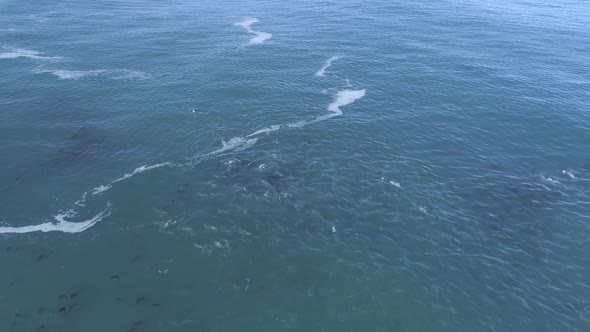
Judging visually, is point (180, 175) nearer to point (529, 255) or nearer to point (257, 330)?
point (257, 330)

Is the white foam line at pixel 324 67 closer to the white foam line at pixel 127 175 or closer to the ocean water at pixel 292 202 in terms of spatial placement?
the ocean water at pixel 292 202

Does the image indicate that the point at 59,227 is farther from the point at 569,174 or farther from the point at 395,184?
the point at 569,174

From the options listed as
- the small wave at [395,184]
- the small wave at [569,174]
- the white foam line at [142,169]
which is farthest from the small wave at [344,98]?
the small wave at [569,174]

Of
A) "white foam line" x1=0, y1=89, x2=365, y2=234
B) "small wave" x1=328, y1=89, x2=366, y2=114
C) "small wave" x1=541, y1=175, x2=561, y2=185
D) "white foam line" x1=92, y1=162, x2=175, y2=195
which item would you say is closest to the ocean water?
"small wave" x1=541, y1=175, x2=561, y2=185

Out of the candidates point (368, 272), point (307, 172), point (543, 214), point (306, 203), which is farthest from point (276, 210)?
point (543, 214)

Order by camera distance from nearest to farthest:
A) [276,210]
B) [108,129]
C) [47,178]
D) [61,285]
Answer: [61,285] → [276,210] → [47,178] → [108,129]

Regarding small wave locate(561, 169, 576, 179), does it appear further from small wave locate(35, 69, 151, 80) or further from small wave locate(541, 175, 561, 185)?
small wave locate(35, 69, 151, 80)
